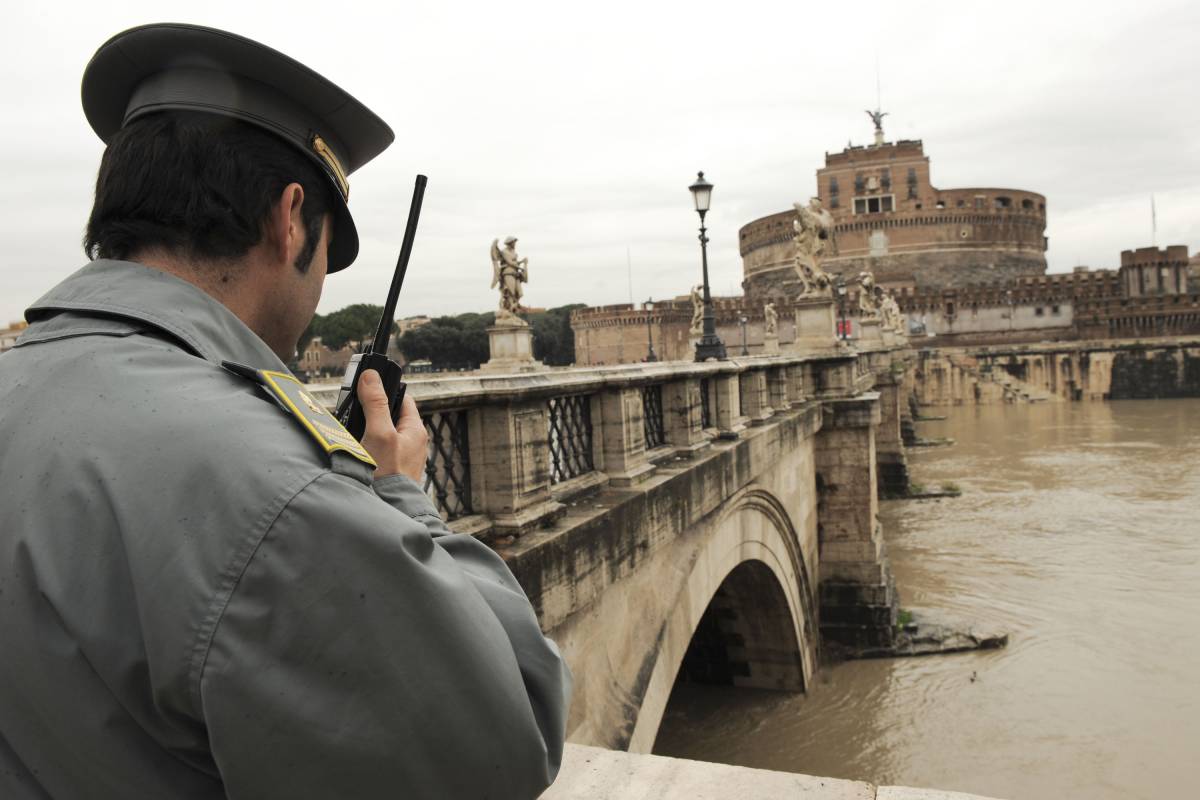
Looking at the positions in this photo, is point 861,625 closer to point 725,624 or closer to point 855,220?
point 725,624

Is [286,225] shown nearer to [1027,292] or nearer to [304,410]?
[304,410]

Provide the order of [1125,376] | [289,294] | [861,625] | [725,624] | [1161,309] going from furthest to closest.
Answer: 1. [1161,309]
2. [1125,376]
3. [861,625]
4. [725,624]
5. [289,294]

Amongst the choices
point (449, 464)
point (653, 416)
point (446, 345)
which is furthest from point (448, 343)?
point (449, 464)

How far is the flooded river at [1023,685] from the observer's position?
33.1 ft

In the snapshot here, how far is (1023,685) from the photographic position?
12125mm

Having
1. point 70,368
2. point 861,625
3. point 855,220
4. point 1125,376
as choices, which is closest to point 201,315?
point 70,368

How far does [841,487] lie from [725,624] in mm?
3430

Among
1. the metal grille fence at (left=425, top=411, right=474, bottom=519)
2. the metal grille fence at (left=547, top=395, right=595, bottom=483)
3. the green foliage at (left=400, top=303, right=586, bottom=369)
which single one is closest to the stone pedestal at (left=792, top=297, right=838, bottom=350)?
the metal grille fence at (left=547, top=395, right=595, bottom=483)

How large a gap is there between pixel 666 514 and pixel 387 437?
4694mm

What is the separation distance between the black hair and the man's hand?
0.99ft

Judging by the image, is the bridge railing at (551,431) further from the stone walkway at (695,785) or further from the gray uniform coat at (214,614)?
the gray uniform coat at (214,614)

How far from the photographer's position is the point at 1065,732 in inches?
423

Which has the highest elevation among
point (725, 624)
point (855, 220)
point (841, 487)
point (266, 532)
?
point (855, 220)

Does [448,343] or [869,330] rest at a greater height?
[448,343]
